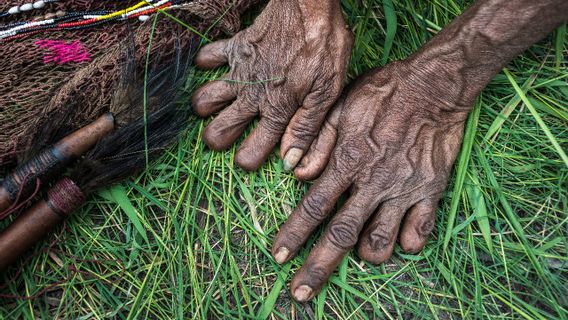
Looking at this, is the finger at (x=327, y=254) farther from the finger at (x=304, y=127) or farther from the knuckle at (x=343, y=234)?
the finger at (x=304, y=127)

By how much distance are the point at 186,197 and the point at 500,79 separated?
1311 mm

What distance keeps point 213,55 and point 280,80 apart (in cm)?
33

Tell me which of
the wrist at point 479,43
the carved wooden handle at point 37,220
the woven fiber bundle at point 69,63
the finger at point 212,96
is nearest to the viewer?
the wrist at point 479,43

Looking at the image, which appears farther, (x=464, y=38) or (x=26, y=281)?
(x=26, y=281)

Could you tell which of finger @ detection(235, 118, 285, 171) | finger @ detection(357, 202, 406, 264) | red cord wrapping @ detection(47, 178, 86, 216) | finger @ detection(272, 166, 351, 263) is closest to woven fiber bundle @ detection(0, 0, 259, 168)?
red cord wrapping @ detection(47, 178, 86, 216)

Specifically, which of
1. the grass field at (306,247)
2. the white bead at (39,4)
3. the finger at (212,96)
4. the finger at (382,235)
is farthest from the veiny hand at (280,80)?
the white bead at (39,4)

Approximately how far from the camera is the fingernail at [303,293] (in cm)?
177

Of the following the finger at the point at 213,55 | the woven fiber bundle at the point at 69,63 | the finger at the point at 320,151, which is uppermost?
the woven fiber bundle at the point at 69,63

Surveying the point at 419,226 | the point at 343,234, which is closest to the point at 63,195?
the point at 343,234

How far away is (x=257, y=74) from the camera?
1924mm

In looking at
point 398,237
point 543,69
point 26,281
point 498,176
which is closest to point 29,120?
point 26,281

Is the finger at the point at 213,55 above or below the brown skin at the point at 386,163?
above

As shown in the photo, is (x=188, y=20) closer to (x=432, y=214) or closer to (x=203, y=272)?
(x=203, y=272)

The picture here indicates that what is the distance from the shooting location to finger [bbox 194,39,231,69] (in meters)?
2.02
